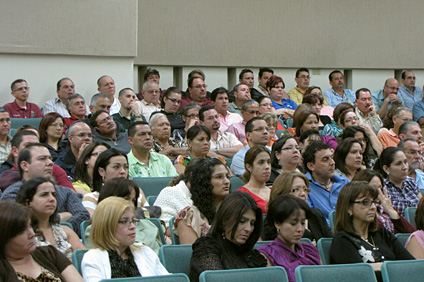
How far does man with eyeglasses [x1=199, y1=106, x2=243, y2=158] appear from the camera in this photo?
5.77m

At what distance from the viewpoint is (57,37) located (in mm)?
6793

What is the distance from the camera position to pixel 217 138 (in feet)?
19.5

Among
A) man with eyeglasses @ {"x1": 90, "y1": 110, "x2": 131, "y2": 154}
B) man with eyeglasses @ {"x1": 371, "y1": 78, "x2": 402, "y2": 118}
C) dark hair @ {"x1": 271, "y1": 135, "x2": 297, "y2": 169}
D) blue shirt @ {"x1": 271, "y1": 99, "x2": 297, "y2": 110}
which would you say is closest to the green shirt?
man with eyeglasses @ {"x1": 90, "y1": 110, "x2": 131, "y2": 154}

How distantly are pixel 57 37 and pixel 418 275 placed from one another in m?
4.80

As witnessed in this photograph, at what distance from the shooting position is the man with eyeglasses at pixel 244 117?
20.9ft

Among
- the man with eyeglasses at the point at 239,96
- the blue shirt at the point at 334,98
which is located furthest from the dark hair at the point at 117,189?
the blue shirt at the point at 334,98

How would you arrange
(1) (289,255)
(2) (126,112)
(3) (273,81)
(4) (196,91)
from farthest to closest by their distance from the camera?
(3) (273,81) → (4) (196,91) → (2) (126,112) → (1) (289,255)

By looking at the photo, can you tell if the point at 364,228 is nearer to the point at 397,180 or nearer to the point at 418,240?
the point at 418,240

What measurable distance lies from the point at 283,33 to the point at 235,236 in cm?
591

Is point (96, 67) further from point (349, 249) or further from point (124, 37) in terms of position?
point (349, 249)

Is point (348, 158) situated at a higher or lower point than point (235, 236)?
higher

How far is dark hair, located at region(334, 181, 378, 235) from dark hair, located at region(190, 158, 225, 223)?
2.14ft

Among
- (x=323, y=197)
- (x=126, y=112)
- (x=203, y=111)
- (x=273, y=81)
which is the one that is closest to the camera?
(x=323, y=197)

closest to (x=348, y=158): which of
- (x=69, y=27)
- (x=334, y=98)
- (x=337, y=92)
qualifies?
(x=69, y=27)
